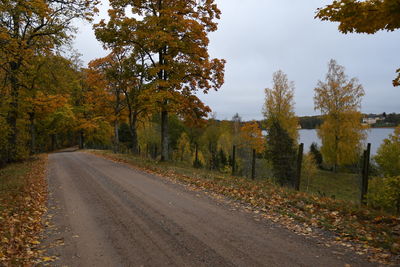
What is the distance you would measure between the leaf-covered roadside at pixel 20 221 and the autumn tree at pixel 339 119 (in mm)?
29405

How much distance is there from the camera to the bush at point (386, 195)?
9117mm

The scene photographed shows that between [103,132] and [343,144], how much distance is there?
34173 mm

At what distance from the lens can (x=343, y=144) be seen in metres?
30.0

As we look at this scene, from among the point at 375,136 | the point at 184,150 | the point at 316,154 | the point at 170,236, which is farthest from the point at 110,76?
the point at 375,136

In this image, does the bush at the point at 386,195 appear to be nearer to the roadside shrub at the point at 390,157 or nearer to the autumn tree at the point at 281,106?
the roadside shrub at the point at 390,157

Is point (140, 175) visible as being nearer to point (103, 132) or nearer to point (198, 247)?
point (198, 247)

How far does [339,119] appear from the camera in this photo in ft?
101

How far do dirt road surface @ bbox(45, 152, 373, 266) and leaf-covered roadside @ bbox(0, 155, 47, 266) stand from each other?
364 millimetres

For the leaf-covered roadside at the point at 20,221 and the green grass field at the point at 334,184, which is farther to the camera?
the green grass field at the point at 334,184

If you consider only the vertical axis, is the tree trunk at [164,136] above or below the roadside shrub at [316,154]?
above

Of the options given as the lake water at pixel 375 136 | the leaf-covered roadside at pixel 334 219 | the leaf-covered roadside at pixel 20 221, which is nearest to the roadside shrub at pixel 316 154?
the lake water at pixel 375 136

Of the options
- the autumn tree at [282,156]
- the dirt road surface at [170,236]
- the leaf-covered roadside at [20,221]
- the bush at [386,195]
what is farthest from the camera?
the autumn tree at [282,156]

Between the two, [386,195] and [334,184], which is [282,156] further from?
[386,195]

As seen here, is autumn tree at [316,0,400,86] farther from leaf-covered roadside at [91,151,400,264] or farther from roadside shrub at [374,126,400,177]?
roadside shrub at [374,126,400,177]
